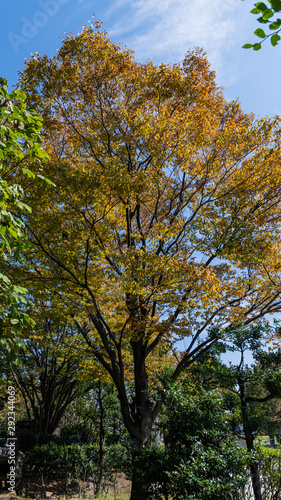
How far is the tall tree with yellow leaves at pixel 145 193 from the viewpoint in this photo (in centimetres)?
637

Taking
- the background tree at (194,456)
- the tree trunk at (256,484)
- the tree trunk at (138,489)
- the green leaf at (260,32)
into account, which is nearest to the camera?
the green leaf at (260,32)

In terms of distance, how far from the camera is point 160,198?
7859 mm

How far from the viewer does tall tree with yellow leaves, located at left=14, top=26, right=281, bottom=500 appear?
20.9ft

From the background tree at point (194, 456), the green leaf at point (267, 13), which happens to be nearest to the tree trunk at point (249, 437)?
the background tree at point (194, 456)

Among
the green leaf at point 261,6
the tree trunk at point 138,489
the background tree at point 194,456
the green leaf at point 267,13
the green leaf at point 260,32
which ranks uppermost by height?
the green leaf at point 261,6

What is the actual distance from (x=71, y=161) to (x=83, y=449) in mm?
8816

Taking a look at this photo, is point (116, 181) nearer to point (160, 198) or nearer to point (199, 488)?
point (160, 198)

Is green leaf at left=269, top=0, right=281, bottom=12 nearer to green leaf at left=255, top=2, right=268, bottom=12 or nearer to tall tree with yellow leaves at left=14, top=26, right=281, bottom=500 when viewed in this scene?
green leaf at left=255, top=2, right=268, bottom=12

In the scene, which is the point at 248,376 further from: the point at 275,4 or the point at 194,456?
the point at 275,4

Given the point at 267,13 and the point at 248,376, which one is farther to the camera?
the point at 248,376

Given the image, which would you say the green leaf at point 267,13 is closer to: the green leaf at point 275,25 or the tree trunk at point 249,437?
the green leaf at point 275,25

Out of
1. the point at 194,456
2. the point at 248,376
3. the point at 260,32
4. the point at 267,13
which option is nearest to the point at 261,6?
the point at 267,13

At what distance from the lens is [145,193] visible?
288 inches
